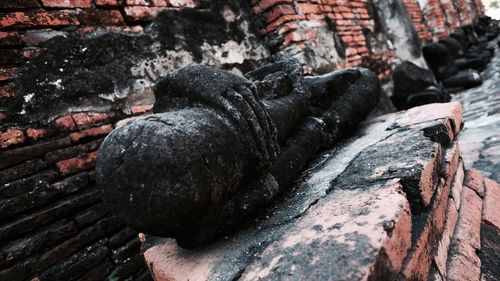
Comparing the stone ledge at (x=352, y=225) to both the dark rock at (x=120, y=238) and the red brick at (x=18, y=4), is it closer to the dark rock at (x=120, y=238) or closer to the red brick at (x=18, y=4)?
the dark rock at (x=120, y=238)

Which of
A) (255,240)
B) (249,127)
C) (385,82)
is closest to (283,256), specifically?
(255,240)

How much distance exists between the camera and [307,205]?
124cm

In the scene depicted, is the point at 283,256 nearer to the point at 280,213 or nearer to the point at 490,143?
the point at 280,213

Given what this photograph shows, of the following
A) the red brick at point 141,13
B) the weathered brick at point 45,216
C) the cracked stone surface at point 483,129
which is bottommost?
the cracked stone surface at point 483,129

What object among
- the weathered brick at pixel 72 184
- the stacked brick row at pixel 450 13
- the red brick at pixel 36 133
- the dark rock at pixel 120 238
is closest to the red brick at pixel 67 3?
the red brick at pixel 36 133

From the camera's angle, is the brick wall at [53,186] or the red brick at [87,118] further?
the red brick at [87,118]

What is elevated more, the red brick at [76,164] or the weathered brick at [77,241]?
the red brick at [76,164]

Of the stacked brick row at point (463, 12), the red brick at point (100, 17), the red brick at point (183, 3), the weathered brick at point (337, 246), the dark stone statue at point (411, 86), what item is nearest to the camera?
the weathered brick at point (337, 246)

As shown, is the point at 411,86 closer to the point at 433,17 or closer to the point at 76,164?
the point at 76,164

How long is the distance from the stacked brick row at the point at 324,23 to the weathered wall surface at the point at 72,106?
71 centimetres

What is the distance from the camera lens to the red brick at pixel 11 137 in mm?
1761

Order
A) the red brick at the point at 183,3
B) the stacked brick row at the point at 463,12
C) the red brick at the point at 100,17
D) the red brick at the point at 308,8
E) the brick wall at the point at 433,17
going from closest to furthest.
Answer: the red brick at the point at 100,17 < the red brick at the point at 183,3 < the red brick at the point at 308,8 < the brick wall at the point at 433,17 < the stacked brick row at the point at 463,12

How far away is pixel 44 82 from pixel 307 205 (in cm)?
173

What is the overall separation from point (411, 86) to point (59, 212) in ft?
12.6
